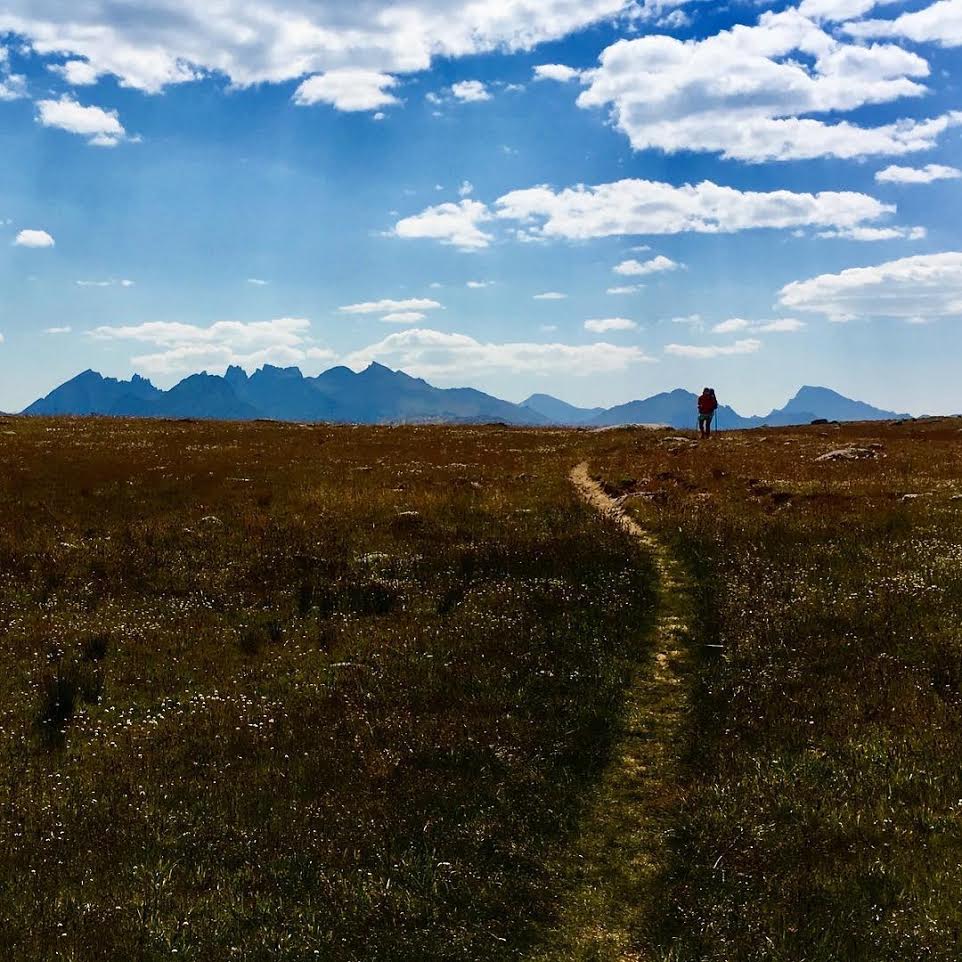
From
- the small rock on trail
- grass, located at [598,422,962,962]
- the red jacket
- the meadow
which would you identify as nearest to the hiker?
the red jacket

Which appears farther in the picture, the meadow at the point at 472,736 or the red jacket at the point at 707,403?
the red jacket at the point at 707,403

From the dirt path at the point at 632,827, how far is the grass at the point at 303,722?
0.29 meters

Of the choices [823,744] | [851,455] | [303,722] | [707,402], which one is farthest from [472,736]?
[707,402]

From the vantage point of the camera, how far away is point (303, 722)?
40.7ft

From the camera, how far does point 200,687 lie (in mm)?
13875

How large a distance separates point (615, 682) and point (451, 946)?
6.47 m

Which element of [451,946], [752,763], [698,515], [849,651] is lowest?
[451,946]

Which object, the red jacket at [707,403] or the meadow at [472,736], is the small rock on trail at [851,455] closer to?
the red jacket at [707,403]

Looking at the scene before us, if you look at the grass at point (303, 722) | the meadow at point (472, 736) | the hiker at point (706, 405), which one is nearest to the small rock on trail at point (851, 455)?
the hiker at point (706, 405)

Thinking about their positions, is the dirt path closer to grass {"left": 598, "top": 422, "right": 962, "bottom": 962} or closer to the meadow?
the meadow

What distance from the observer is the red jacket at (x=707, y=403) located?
171 feet

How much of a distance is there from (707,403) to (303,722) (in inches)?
1812

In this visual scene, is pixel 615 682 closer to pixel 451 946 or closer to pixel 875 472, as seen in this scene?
pixel 451 946

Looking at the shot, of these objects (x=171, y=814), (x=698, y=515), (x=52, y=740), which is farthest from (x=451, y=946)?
(x=698, y=515)
